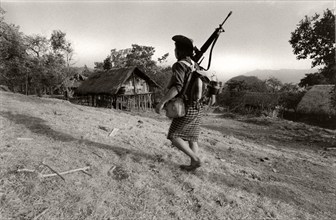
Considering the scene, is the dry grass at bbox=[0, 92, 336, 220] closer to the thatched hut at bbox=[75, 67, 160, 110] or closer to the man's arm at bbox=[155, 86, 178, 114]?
the man's arm at bbox=[155, 86, 178, 114]

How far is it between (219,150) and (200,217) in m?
3.56

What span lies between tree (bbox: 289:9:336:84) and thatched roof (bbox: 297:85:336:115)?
6594 mm

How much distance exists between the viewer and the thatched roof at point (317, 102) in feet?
67.9

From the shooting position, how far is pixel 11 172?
2830 mm

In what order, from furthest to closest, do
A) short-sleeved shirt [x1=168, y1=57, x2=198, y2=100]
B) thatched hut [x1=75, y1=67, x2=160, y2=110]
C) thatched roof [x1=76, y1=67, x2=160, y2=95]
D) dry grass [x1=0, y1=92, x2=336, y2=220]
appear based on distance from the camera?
thatched hut [x1=75, y1=67, x2=160, y2=110] → thatched roof [x1=76, y1=67, x2=160, y2=95] → short-sleeved shirt [x1=168, y1=57, x2=198, y2=100] → dry grass [x1=0, y1=92, x2=336, y2=220]

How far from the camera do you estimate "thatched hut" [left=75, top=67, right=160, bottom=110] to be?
21109 millimetres

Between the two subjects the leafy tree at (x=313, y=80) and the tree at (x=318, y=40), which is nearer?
the tree at (x=318, y=40)

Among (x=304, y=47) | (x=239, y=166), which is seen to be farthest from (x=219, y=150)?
(x=304, y=47)

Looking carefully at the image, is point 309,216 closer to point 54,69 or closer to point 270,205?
point 270,205

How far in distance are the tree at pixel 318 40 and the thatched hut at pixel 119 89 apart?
13747mm

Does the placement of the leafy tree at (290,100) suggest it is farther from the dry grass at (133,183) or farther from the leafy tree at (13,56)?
the leafy tree at (13,56)

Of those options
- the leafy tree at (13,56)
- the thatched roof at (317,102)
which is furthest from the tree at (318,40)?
the leafy tree at (13,56)

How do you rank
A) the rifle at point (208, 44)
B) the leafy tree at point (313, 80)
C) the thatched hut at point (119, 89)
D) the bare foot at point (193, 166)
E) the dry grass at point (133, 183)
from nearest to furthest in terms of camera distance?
1. the dry grass at point (133, 183)
2. the bare foot at point (193, 166)
3. the rifle at point (208, 44)
4. the thatched hut at point (119, 89)
5. the leafy tree at point (313, 80)

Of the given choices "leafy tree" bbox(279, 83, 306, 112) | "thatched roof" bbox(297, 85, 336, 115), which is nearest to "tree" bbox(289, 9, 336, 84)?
"thatched roof" bbox(297, 85, 336, 115)
